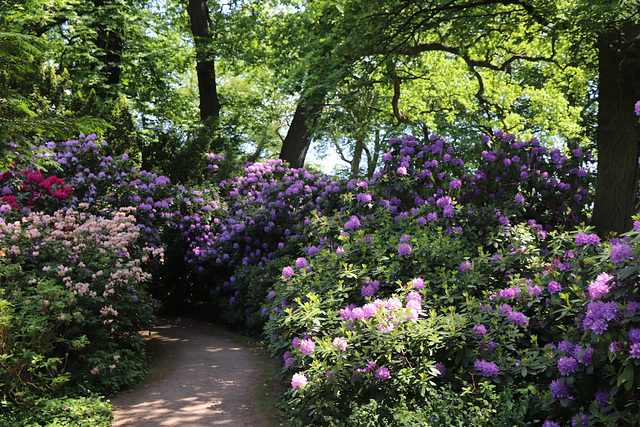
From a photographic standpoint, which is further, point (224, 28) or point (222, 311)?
point (224, 28)

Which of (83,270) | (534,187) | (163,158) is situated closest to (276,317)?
(83,270)

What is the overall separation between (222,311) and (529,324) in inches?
263

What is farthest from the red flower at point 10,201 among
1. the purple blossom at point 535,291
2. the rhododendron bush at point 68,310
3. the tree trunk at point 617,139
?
the tree trunk at point 617,139

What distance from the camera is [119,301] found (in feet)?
20.0

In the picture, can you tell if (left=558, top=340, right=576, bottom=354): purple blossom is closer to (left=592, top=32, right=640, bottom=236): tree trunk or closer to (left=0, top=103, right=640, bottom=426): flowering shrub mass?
(left=0, top=103, right=640, bottom=426): flowering shrub mass

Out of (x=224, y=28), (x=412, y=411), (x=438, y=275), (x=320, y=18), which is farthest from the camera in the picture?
(x=224, y=28)

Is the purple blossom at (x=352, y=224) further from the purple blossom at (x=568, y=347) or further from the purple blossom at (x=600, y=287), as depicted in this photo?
the purple blossom at (x=600, y=287)

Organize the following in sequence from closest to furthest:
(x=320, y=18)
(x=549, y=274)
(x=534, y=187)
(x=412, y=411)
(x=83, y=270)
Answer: (x=412, y=411), (x=549, y=274), (x=83, y=270), (x=534, y=187), (x=320, y=18)

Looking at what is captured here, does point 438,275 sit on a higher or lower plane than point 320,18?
lower

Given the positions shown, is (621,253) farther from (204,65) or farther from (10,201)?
(204,65)

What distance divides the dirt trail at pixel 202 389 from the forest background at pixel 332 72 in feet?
9.62

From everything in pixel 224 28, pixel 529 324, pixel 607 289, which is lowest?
pixel 529 324

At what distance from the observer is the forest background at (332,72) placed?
663 cm

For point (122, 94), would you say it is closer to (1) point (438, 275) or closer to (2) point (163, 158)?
(2) point (163, 158)
